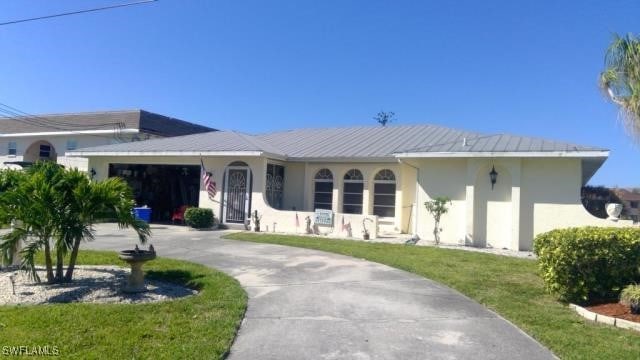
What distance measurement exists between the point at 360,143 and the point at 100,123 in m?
18.1

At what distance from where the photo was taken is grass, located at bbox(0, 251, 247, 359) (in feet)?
15.0

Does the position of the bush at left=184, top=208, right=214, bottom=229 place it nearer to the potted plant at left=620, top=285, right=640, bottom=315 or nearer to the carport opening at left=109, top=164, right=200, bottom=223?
the carport opening at left=109, top=164, right=200, bottom=223

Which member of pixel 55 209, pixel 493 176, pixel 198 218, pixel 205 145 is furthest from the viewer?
pixel 205 145

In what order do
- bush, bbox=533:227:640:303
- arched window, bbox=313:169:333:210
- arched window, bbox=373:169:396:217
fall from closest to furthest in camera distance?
bush, bbox=533:227:640:303 → arched window, bbox=373:169:396:217 → arched window, bbox=313:169:333:210

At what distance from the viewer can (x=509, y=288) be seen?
7859 mm

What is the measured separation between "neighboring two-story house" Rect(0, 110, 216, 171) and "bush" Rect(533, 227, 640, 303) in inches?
995

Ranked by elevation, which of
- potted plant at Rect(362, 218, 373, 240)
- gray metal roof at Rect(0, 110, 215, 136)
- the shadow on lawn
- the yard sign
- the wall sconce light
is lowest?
the shadow on lawn

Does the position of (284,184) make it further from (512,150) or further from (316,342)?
(316,342)

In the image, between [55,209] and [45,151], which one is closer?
[55,209]

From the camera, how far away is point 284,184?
64.8 ft

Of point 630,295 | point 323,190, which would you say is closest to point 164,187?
point 323,190

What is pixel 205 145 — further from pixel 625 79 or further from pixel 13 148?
pixel 13 148

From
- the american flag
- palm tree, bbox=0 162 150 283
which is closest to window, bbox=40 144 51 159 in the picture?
the american flag

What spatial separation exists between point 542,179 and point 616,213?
7.15 feet
